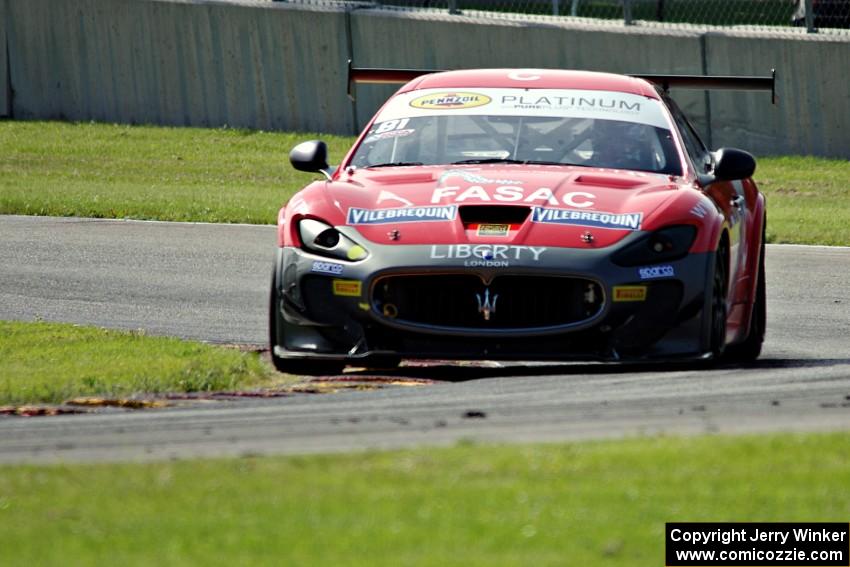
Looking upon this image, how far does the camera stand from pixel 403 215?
7.75 metres

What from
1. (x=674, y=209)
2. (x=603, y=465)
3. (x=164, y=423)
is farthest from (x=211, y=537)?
(x=674, y=209)

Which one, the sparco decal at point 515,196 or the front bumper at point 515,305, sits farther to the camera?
the sparco decal at point 515,196

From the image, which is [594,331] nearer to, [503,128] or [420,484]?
[503,128]

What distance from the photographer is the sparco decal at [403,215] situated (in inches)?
303

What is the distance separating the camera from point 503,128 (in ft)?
28.8

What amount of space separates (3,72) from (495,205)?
49.9 ft

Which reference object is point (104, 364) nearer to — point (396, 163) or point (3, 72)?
point (396, 163)

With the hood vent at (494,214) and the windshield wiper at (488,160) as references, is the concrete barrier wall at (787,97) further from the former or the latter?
the hood vent at (494,214)

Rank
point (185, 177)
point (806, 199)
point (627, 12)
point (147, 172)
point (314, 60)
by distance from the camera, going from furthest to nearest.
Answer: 1. point (314, 60)
2. point (627, 12)
3. point (147, 172)
4. point (185, 177)
5. point (806, 199)

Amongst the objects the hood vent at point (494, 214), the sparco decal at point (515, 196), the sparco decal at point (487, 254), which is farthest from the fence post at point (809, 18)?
the sparco decal at point (487, 254)

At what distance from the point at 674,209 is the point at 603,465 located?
110 inches

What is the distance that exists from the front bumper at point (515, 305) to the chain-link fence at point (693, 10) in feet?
38.9

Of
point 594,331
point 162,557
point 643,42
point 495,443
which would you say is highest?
point 162,557

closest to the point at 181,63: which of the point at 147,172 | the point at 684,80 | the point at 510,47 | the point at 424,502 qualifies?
the point at 147,172
